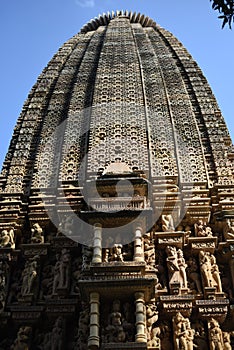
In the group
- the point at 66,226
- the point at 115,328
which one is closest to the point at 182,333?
the point at 115,328

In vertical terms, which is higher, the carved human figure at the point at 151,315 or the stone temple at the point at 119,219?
the stone temple at the point at 119,219

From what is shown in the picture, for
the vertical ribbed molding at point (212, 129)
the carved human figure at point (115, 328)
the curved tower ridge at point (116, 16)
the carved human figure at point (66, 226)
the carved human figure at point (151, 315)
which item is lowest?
the carved human figure at point (115, 328)

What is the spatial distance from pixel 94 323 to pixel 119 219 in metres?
1.81

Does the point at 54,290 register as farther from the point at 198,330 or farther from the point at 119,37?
the point at 119,37

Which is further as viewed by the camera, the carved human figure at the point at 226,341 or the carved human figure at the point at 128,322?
the carved human figure at the point at 226,341

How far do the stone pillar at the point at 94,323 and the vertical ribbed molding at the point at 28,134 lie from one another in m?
3.33

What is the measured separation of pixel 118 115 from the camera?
458 inches

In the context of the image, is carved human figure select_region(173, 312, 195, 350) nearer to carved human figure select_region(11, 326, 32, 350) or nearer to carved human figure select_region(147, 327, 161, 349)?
carved human figure select_region(147, 327, 161, 349)

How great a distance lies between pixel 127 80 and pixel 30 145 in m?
3.35

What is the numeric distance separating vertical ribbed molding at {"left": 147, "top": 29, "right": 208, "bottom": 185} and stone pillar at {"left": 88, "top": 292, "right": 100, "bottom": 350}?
3.37 meters

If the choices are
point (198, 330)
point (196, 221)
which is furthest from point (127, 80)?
point (198, 330)

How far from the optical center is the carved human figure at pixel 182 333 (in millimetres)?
6902

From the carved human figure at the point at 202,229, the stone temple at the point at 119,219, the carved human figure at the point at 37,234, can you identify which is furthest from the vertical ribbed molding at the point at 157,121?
the carved human figure at the point at 37,234

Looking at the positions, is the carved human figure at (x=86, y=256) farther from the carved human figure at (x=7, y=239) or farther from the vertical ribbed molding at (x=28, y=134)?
the vertical ribbed molding at (x=28, y=134)
